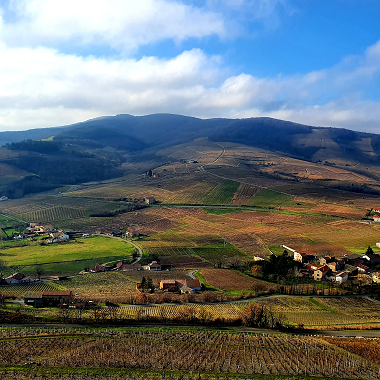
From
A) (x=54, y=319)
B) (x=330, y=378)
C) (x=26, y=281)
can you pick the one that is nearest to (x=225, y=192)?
(x=26, y=281)

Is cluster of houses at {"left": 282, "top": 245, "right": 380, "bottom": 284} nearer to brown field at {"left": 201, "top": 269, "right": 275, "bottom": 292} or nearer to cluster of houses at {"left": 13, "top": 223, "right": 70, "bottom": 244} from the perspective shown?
brown field at {"left": 201, "top": 269, "right": 275, "bottom": 292}

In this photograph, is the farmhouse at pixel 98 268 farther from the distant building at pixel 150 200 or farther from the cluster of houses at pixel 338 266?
the distant building at pixel 150 200

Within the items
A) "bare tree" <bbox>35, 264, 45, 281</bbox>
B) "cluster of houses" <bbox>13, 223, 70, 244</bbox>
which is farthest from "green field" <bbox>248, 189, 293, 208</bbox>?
"bare tree" <bbox>35, 264, 45, 281</bbox>

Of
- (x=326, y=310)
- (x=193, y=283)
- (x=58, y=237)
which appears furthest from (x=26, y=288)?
(x=326, y=310)

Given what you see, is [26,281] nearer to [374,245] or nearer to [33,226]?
[33,226]

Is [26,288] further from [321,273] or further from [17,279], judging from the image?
[321,273]
